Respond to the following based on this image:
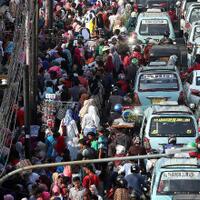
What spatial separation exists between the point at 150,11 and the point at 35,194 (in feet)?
65.4

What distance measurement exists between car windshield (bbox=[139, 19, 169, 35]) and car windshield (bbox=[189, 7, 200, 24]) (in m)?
3.14

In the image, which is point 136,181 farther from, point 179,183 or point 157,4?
point 157,4

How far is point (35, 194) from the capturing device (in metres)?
24.3

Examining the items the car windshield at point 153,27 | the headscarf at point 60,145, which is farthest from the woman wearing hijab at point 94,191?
the car windshield at point 153,27

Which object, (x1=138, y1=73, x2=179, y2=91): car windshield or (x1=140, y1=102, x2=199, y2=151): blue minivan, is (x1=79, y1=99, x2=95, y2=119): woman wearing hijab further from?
(x1=140, y1=102, x2=199, y2=151): blue minivan

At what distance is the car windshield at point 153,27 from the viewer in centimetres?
4128

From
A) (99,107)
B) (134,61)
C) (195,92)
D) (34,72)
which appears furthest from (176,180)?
(134,61)

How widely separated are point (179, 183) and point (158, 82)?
8481 millimetres

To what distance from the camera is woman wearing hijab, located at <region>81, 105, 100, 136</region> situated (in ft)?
97.7

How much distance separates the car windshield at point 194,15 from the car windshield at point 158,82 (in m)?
11.8

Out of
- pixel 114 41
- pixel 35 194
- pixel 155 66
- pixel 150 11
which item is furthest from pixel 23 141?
pixel 150 11

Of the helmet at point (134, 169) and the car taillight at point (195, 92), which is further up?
the helmet at point (134, 169)

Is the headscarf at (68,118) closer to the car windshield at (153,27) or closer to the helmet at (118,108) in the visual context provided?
the helmet at (118,108)

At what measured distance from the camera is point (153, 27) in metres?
41.4
